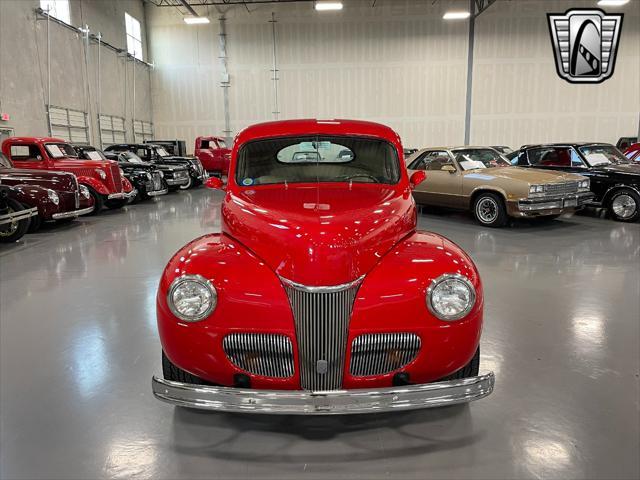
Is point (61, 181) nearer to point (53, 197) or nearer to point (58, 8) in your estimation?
point (53, 197)

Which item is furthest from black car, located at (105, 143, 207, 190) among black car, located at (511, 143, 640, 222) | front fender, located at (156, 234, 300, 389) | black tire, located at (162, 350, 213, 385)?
front fender, located at (156, 234, 300, 389)

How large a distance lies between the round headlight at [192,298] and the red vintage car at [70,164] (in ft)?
27.8

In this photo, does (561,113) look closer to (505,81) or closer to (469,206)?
(505,81)

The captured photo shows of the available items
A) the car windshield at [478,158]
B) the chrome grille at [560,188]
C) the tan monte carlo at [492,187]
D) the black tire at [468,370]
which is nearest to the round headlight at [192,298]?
the black tire at [468,370]

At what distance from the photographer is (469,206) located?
818cm

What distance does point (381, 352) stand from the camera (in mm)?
2055

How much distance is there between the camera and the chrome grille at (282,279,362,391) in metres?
2.01

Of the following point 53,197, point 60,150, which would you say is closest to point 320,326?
point 53,197

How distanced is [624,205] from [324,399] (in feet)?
28.5

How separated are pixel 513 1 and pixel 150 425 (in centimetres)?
2367

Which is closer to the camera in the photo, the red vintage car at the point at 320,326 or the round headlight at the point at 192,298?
the red vintage car at the point at 320,326

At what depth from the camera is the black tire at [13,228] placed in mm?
6816

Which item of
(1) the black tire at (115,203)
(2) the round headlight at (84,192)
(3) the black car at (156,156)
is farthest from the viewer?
(3) the black car at (156,156)

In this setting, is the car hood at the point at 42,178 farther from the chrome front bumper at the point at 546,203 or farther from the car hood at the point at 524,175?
the chrome front bumper at the point at 546,203
